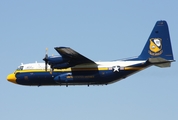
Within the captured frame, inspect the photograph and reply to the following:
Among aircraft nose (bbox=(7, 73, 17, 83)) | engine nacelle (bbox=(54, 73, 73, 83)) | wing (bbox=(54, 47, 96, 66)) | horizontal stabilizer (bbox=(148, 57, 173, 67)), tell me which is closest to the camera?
wing (bbox=(54, 47, 96, 66))

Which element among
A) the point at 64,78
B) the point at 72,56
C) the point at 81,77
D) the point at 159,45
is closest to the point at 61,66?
the point at 64,78

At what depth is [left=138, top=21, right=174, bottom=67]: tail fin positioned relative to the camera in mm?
75188

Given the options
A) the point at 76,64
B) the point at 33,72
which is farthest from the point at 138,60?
the point at 33,72

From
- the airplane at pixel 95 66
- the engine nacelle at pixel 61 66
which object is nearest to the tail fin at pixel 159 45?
the airplane at pixel 95 66

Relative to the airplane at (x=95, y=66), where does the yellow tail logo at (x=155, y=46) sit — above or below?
above

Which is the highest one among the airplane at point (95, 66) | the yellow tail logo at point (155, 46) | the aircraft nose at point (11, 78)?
the yellow tail logo at point (155, 46)

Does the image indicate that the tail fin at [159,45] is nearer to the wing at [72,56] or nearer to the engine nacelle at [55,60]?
the wing at [72,56]

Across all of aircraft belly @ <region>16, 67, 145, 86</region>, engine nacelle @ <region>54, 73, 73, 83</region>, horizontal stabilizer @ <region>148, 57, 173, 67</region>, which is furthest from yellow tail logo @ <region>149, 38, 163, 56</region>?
engine nacelle @ <region>54, 73, 73, 83</region>

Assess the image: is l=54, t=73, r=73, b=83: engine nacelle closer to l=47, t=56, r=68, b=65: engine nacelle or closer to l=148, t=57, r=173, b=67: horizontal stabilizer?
l=47, t=56, r=68, b=65: engine nacelle

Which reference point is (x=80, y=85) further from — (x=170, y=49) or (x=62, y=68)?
(x=170, y=49)

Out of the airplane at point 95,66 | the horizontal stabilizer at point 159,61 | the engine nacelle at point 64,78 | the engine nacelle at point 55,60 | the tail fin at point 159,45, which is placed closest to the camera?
the horizontal stabilizer at point 159,61

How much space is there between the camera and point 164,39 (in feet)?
248

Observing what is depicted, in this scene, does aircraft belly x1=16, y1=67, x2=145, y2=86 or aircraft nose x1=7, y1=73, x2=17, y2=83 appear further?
aircraft nose x1=7, y1=73, x2=17, y2=83

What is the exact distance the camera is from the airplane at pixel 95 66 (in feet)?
243
